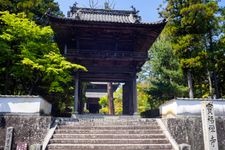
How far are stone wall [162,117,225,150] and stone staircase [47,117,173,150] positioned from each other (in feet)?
1.97

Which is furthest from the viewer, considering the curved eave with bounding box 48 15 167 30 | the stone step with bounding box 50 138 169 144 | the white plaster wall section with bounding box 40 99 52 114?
the curved eave with bounding box 48 15 167 30

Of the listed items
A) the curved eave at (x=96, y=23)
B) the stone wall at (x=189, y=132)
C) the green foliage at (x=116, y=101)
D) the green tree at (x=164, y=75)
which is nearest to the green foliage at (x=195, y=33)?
the green tree at (x=164, y=75)

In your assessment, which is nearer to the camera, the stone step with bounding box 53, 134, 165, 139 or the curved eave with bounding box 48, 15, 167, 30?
the stone step with bounding box 53, 134, 165, 139

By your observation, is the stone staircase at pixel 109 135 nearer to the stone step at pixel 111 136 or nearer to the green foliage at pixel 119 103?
the stone step at pixel 111 136

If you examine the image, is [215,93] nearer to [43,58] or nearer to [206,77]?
[206,77]

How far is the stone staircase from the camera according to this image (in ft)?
33.9

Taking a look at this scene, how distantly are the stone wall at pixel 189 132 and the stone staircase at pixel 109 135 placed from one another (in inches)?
23.7

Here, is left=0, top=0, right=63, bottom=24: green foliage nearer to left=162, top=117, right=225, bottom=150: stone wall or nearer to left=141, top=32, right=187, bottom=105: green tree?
left=141, top=32, right=187, bottom=105: green tree

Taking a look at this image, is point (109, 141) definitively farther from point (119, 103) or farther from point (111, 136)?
point (119, 103)

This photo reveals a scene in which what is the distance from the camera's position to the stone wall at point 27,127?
10969mm

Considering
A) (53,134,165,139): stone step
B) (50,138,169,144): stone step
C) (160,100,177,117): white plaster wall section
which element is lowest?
(50,138,169,144): stone step

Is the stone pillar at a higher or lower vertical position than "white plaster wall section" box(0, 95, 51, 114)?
higher

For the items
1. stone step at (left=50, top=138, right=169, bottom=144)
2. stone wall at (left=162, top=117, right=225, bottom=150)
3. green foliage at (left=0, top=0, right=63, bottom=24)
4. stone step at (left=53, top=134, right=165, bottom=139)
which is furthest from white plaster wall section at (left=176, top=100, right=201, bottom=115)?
green foliage at (left=0, top=0, right=63, bottom=24)

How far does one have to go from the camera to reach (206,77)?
75.0 ft
